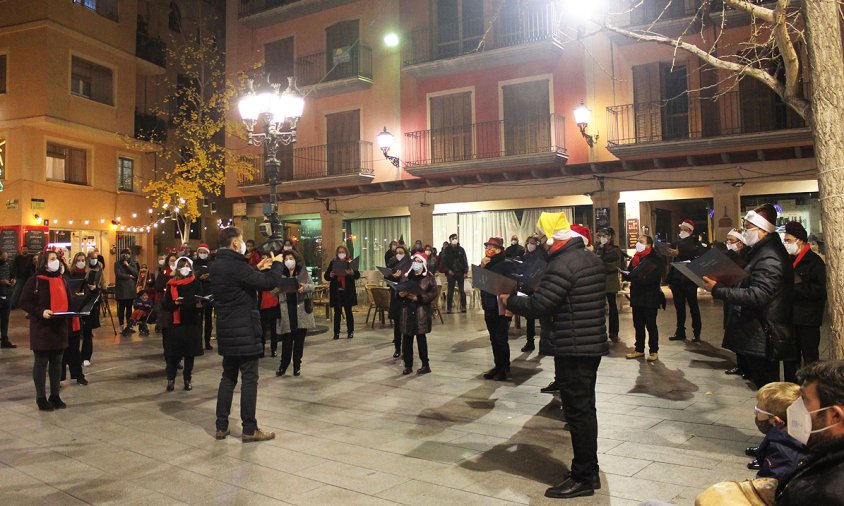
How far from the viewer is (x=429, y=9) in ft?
67.6

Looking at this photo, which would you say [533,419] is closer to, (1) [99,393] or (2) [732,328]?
(2) [732,328]

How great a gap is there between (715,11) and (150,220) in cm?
2291

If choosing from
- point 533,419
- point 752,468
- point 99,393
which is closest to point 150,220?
point 99,393

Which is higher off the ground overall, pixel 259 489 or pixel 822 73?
pixel 822 73

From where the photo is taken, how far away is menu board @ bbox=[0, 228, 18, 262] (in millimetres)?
20969

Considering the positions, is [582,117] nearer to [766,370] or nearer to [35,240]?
[766,370]

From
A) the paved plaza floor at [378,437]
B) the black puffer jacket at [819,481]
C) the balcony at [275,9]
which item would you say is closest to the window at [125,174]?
the balcony at [275,9]

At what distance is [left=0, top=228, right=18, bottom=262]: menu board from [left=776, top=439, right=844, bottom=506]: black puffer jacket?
24158mm

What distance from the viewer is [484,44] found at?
1892cm

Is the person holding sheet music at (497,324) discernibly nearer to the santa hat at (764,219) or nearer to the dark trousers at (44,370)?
the santa hat at (764,219)

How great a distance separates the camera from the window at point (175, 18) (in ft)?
95.0

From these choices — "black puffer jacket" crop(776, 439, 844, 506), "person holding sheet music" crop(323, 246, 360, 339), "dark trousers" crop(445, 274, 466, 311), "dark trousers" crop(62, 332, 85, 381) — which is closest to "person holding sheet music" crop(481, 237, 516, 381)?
"person holding sheet music" crop(323, 246, 360, 339)

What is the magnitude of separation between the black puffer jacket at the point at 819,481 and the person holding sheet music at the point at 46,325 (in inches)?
287

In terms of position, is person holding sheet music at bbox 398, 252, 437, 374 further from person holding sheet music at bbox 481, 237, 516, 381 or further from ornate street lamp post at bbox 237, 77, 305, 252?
ornate street lamp post at bbox 237, 77, 305, 252
